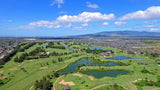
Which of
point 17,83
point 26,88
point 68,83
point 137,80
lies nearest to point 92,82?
point 68,83

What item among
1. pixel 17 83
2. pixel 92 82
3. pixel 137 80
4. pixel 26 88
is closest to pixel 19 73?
pixel 17 83

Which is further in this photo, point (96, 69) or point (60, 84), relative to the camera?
point (96, 69)

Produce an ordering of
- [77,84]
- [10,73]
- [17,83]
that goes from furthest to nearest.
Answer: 1. [10,73]
2. [17,83]
3. [77,84]

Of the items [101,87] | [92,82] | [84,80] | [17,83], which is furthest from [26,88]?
[101,87]

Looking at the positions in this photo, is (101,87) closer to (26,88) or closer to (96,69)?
(96,69)

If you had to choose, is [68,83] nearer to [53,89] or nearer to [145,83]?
[53,89]

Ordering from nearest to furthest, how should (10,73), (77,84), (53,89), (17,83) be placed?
1. (53,89)
2. (77,84)
3. (17,83)
4. (10,73)

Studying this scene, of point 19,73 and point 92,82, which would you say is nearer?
point 92,82

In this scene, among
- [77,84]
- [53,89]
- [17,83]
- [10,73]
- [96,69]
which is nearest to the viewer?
[53,89]

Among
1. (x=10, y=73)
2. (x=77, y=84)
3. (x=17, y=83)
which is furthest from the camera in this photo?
(x=10, y=73)
